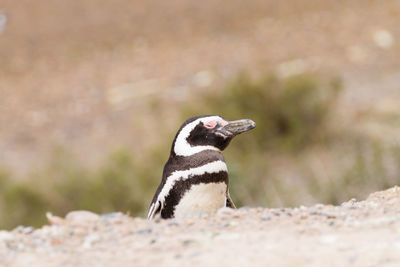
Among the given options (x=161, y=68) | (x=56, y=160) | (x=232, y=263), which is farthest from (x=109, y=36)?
(x=232, y=263)

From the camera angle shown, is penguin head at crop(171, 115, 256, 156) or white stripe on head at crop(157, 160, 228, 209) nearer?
white stripe on head at crop(157, 160, 228, 209)

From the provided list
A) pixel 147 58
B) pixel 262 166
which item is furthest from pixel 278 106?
pixel 147 58

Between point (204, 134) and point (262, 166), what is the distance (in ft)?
18.5

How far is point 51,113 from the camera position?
57.9 feet

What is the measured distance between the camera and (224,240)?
3.49m

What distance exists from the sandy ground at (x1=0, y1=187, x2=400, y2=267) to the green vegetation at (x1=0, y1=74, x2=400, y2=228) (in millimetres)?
4062

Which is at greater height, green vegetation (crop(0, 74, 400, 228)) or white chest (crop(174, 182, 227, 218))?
green vegetation (crop(0, 74, 400, 228))

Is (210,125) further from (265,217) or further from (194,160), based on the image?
(265,217)

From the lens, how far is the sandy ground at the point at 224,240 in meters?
3.17

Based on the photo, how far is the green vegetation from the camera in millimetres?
8594

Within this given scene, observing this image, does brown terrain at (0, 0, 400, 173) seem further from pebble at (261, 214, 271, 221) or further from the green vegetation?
pebble at (261, 214, 271, 221)

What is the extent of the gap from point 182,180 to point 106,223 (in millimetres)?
1014

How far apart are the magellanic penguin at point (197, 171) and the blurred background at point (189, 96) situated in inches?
123

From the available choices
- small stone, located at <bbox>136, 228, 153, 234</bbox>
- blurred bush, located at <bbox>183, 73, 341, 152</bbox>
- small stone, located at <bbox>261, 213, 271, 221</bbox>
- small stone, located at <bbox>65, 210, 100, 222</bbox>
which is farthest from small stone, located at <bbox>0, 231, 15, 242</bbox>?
blurred bush, located at <bbox>183, 73, 341, 152</bbox>
